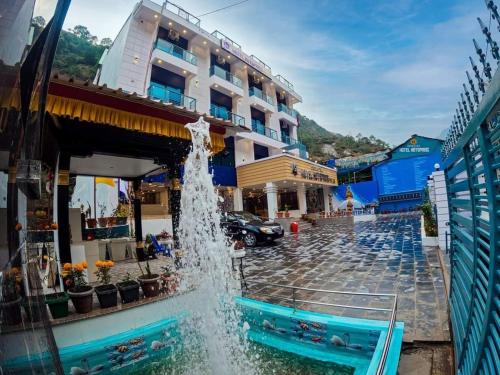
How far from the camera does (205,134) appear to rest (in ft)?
18.2

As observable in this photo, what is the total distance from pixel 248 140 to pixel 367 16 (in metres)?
14.2

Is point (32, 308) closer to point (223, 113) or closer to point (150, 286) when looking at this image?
point (150, 286)

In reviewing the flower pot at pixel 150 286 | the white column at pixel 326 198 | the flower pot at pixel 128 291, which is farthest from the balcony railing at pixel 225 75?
the flower pot at pixel 128 291

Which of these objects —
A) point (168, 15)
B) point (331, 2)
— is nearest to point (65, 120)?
point (331, 2)

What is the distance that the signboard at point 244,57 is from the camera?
21.3 meters

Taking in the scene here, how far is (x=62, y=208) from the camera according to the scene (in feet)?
16.1

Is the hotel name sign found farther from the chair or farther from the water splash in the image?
the water splash

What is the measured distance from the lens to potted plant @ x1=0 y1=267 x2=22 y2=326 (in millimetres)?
828

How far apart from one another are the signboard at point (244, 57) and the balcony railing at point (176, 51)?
338cm

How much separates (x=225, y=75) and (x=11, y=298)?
2206 cm

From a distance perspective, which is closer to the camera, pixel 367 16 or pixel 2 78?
pixel 2 78

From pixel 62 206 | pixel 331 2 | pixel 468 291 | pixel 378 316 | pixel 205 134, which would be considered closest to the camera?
pixel 468 291

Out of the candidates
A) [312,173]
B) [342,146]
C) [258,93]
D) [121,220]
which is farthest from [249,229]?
[342,146]

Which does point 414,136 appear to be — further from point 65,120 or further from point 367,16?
point 65,120
